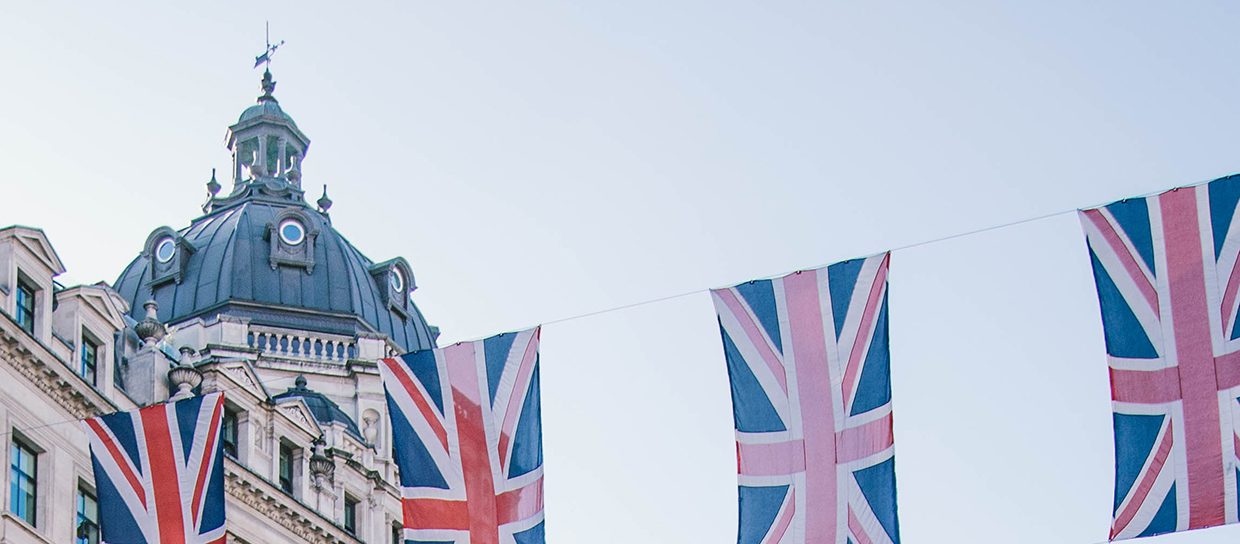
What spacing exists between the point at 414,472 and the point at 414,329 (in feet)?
152

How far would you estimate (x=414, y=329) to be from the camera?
90938 mm

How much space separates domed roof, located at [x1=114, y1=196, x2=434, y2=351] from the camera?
8594 cm

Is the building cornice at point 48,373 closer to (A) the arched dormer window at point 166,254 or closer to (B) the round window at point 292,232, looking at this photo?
(A) the arched dormer window at point 166,254

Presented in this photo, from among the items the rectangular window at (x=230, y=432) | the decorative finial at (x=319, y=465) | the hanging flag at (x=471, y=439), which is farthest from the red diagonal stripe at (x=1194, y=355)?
the decorative finial at (x=319, y=465)

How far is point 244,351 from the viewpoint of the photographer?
81750 millimetres

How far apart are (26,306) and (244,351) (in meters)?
29.6

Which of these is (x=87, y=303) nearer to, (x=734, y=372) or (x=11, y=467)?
(x=11, y=467)

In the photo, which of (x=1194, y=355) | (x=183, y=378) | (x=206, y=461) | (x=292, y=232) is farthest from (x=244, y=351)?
(x=1194, y=355)

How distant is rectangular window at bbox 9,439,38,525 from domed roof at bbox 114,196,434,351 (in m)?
33.2

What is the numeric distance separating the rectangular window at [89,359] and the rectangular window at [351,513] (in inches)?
442

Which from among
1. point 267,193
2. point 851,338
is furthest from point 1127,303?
point 267,193

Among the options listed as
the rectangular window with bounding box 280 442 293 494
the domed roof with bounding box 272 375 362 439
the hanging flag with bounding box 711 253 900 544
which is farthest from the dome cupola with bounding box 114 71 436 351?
the hanging flag with bounding box 711 253 900 544

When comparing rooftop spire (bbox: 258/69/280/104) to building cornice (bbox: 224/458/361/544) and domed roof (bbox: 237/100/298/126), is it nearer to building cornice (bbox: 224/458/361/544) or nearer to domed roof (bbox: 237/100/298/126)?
domed roof (bbox: 237/100/298/126)

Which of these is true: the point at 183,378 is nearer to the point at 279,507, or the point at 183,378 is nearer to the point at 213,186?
the point at 279,507
